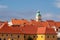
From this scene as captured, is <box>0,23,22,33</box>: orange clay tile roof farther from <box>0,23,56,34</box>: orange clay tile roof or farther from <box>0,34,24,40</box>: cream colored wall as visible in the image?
<box>0,34,24,40</box>: cream colored wall

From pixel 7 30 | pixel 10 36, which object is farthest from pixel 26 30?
pixel 7 30

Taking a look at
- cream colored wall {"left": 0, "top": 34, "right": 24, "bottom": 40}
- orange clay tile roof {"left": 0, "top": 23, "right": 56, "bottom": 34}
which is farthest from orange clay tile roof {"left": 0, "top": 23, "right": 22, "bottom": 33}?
cream colored wall {"left": 0, "top": 34, "right": 24, "bottom": 40}

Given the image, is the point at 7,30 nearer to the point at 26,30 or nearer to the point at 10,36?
the point at 10,36

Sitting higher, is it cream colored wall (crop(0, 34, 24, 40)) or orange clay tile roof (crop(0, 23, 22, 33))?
orange clay tile roof (crop(0, 23, 22, 33))

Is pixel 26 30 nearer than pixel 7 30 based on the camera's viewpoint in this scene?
No

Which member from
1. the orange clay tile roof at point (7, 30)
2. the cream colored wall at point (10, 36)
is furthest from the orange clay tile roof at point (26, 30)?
the cream colored wall at point (10, 36)

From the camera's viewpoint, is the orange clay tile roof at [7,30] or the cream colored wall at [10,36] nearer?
the cream colored wall at [10,36]

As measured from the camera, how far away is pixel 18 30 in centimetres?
7688

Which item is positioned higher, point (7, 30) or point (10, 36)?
point (7, 30)

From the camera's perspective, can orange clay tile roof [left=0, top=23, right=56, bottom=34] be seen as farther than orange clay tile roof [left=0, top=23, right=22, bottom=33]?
Yes

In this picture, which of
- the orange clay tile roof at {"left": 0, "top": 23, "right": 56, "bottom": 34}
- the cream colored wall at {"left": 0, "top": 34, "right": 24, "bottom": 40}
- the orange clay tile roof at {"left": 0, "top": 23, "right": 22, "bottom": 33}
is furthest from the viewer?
the orange clay tile roof at {"left": 0, "top": 23, "right": 56, "bottom": 34}

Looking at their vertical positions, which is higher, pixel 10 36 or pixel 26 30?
pixel 26 30

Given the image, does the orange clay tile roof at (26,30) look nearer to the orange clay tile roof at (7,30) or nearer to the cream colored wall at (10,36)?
the orange clay tile roof at (7,30)

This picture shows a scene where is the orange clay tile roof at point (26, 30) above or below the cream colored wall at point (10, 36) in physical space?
above
